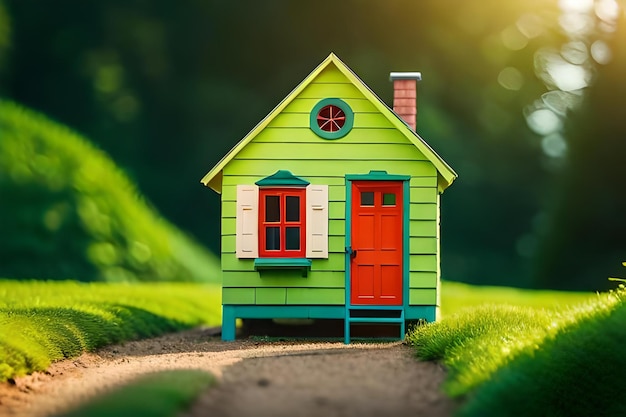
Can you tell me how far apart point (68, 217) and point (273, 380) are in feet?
60.3

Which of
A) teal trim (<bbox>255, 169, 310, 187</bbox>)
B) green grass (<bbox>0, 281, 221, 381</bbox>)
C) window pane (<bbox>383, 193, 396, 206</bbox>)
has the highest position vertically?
teal trim (<bbox>255, 169, 310, 187</bbox>)

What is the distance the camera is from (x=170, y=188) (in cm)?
3972

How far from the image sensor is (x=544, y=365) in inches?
406

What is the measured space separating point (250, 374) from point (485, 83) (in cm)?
3484

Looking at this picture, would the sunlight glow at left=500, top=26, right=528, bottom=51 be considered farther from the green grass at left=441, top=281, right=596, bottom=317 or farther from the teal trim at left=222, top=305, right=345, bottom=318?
the teal trim at left=222, top=305, right=345, bottom=318

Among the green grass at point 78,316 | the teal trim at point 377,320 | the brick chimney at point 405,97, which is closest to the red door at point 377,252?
the teal trim at point 377,320

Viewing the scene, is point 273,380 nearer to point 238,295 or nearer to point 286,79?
point 238,295

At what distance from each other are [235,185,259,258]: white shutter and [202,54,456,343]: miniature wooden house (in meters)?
0.02

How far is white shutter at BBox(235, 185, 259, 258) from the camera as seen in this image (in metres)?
15.9

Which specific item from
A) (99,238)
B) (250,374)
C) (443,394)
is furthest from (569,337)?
(99,238)

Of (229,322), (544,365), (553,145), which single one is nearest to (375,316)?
(229,322)

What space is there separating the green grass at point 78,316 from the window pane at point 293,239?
3198 millimetres

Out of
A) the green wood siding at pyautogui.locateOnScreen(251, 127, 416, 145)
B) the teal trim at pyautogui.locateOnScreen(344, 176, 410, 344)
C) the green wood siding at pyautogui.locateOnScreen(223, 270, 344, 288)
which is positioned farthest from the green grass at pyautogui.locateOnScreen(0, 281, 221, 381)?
the green wood siding at pyautogui.locateOnScreen(251, 127, 416, 145)

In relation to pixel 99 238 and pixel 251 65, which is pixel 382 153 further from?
pixel 251 65
